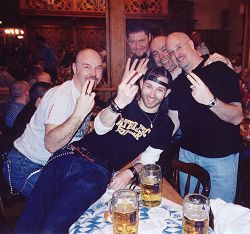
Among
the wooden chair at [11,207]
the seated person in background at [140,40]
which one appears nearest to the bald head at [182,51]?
the seated person in background at [140,40]

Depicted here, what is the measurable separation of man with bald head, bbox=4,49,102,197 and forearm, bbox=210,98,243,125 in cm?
94

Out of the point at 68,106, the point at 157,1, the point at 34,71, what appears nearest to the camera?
the point at 68,106

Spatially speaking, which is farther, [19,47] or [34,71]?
[19,47]

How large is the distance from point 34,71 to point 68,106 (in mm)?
4584

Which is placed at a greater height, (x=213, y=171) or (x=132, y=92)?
(x=132, y=92)

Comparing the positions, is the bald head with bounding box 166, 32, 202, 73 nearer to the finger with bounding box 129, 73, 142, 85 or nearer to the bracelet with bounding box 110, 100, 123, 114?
the finger with bounding box 129, 73, 142, 85

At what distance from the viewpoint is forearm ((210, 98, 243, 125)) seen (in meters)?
2.08

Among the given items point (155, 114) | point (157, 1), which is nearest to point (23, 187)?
point (155, 114)

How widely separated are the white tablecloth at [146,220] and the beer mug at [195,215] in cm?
12

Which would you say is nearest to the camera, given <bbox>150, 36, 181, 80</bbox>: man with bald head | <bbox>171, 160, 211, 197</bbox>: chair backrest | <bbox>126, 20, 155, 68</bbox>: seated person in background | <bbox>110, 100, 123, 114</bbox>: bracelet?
<bbox>171, 160, 211, 197</bbox>: chair backrest

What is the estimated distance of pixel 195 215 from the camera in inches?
51.1

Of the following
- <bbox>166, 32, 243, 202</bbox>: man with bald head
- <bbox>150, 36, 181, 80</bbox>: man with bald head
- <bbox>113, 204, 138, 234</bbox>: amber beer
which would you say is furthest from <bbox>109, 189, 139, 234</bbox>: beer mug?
<bbox>150, 36, 181, 80</bbox>: man with bald head

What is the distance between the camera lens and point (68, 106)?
85.0 inches

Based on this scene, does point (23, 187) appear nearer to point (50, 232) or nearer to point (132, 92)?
point (50, 232)
